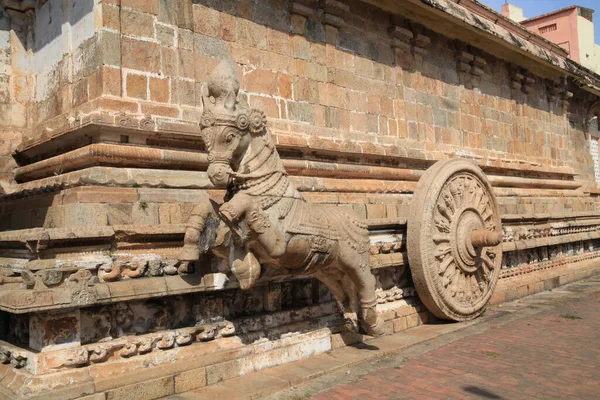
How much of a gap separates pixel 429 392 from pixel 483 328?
8.15 feet

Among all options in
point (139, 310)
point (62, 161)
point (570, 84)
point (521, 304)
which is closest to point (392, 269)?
point (521, 304)

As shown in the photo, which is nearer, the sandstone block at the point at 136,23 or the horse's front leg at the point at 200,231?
the horse's front leg at the point at 200,231

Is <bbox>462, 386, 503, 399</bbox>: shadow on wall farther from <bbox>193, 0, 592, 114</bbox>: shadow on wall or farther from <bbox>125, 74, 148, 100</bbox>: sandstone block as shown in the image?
<bbox>193, 0, 592, 114</bbox>: shadow on wall

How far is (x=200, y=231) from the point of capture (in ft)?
14.1

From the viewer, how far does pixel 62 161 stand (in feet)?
15.7

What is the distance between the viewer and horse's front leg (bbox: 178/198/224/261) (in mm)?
4230

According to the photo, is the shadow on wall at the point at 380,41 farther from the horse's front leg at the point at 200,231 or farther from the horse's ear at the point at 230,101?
the horse's front leg at the point at 200,231

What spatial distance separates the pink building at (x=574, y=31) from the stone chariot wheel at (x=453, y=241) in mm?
16077

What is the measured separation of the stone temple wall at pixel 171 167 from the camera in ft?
12.8

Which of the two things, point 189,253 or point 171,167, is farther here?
point 171,167

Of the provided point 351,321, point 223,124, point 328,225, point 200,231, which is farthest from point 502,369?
point 223,124

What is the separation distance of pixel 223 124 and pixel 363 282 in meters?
2.06

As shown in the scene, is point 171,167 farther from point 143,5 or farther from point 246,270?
point 143,5

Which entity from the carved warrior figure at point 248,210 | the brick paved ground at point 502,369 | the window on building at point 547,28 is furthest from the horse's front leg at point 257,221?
the window on building at point 547,28
